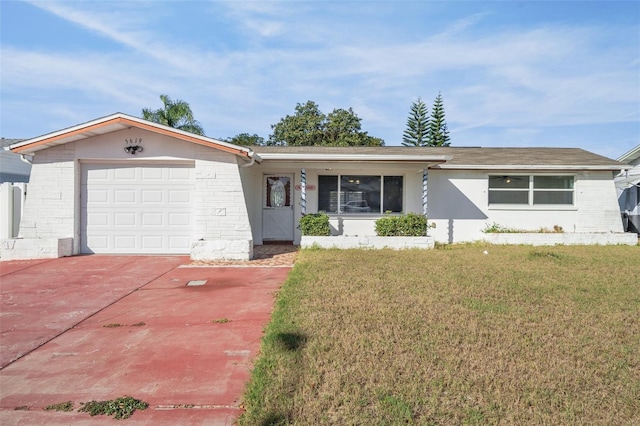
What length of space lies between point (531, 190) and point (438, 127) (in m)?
28.7

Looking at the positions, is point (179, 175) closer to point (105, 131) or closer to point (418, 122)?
point (105, 131)

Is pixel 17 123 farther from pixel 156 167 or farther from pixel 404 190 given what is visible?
pixel 404 190

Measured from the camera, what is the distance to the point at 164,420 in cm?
292

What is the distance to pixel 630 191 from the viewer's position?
1738 cm

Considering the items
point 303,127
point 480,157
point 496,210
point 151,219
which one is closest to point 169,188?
point 151,219

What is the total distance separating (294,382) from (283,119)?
132 feet

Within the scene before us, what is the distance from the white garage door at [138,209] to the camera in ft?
35.1

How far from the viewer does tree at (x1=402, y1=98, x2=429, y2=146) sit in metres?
41.4

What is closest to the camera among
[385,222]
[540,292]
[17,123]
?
[540,292]

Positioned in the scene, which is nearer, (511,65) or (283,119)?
(511,65)

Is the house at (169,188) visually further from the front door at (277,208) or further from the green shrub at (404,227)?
the green shrub at (404,227)

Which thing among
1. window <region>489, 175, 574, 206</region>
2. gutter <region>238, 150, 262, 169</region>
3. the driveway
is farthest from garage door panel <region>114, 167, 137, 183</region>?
window <region>489, 175, 574, 206</region>

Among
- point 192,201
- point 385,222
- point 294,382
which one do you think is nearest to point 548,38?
point 385,222

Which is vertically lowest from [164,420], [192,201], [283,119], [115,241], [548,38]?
[164,420]
